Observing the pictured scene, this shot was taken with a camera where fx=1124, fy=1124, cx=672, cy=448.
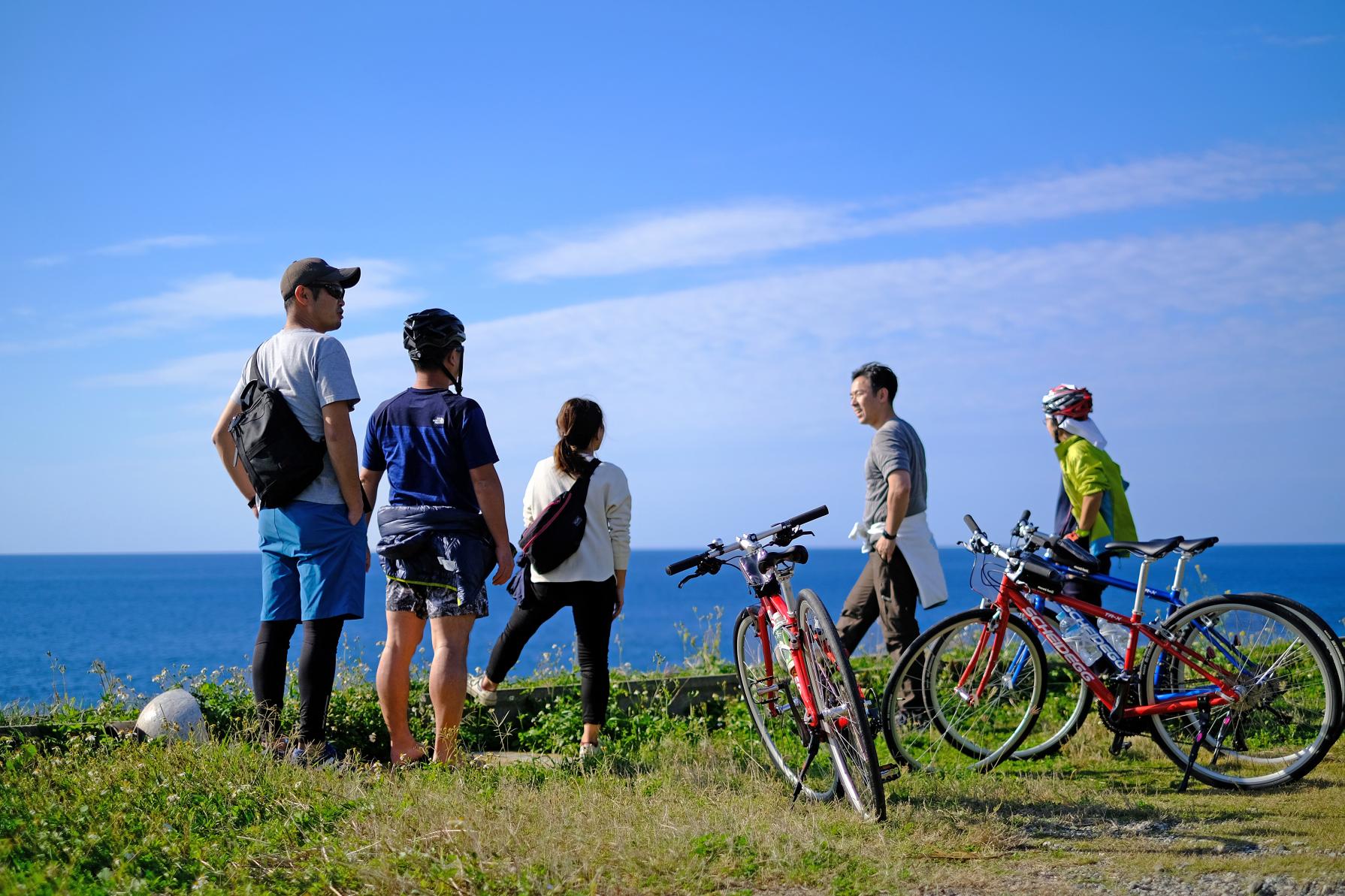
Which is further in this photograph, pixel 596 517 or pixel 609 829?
pixel 596 517

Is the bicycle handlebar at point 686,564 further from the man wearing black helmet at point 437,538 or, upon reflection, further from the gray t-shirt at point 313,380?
the gray t-shirt at point 313,380

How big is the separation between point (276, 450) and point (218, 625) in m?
79.1

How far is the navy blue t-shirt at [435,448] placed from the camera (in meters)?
5.51

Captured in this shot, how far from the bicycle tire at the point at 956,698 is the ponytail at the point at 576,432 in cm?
204

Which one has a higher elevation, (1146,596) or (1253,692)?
(1146,596)

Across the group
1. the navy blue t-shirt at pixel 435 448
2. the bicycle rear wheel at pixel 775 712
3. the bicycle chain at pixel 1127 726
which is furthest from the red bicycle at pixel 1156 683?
the navy blue t-shirt at pixel 435 448

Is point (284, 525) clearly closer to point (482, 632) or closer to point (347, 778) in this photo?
point (347, 778)

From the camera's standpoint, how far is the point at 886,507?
6.97 m

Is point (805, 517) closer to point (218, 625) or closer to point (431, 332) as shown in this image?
point (431, 332)

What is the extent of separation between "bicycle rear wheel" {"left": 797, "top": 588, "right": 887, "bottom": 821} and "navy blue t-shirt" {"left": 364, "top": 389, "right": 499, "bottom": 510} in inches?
68.3

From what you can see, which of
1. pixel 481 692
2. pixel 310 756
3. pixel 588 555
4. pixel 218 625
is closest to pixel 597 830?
pixel 310 756

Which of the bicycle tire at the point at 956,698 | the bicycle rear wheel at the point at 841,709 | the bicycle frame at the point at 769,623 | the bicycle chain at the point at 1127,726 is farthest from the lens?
the bicycle tire at the point at 956,698

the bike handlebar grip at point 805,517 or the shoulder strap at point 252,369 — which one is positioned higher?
the shoulder strap at point 252,369

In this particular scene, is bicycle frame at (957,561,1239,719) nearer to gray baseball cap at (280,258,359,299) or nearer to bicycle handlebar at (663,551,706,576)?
bicycle handlebar at (663,551,706,576)
